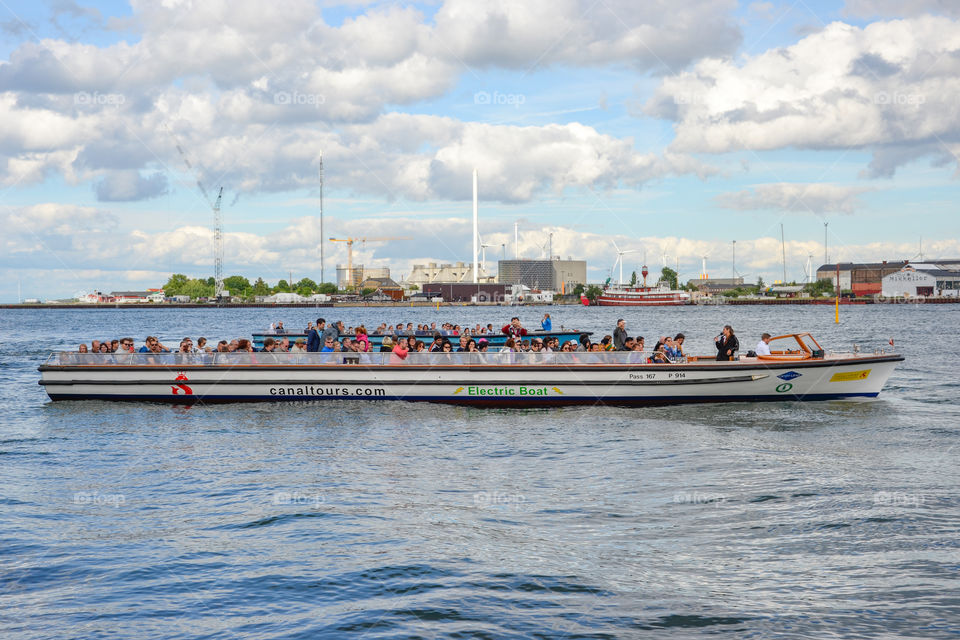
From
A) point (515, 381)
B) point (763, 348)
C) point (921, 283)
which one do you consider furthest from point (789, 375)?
point (921, 283)

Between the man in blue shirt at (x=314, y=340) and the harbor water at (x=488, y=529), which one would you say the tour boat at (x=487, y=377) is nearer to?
the man in blue shirt at (x=314, y=340)

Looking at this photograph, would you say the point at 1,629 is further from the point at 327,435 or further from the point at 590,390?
the point at 590,390

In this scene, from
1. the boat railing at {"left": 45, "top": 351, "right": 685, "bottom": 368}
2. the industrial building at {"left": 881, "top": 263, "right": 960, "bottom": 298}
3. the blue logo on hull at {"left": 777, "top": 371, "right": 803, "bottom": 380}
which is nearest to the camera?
the blue logo on hull at {"left": 777, "top": 371, "right": 803, "bottom": 380}

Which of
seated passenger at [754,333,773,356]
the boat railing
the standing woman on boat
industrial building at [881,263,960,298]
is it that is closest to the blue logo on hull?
seated passenger at [754,333,773,356]

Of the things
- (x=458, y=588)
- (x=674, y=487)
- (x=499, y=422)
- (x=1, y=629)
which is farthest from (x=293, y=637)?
(x=499, y=422)

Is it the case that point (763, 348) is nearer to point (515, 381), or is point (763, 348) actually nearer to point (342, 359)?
point (515, 381)

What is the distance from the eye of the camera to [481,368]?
75.7 ft

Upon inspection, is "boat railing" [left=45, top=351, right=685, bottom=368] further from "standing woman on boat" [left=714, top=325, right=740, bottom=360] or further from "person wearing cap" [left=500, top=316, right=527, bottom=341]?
"person wearing cap" [left=500, top=316, right=527, bottom=341]

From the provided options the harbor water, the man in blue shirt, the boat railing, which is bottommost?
the harbor water

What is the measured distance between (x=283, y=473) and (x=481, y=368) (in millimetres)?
8596

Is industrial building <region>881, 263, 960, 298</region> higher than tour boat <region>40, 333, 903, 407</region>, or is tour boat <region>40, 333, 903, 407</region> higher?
industrial building <region>881, 263, 960, 298</region>

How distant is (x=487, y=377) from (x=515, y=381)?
802 millimetres

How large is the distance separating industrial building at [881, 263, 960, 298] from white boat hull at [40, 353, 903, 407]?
185632 millimetres

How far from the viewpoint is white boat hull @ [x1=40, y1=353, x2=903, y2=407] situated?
A: 22406 mm
